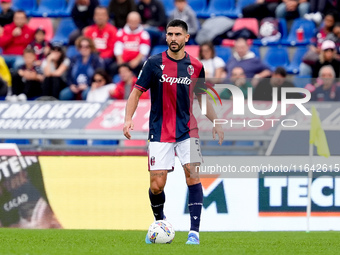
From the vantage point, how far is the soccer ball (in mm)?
7473

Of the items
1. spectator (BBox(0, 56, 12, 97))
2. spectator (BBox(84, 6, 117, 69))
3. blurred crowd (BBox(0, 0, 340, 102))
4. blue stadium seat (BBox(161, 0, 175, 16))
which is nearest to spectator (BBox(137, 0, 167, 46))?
blurred crowd (BBox(0, 0, 340, 102))

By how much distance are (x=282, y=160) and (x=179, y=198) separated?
4.99 ft

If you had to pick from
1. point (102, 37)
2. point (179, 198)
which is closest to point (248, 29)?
point (102, 37)

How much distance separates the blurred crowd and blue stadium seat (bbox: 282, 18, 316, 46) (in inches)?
4.1

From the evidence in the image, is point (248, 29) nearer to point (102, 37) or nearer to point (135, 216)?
point (102, 37)

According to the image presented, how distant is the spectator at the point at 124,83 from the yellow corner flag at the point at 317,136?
2.94 meters

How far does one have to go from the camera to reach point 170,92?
739 cm

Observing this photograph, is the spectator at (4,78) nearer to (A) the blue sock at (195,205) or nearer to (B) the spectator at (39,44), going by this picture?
(B) the spectator at (39,44)

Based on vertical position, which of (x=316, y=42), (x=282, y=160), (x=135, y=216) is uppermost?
(x=316, y=42)

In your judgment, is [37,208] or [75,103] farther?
[75,103]

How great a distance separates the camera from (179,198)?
35.2 feet

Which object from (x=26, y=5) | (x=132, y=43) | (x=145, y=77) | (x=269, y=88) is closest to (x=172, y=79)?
(x=145, y=77)

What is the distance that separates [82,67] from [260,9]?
3878 mm

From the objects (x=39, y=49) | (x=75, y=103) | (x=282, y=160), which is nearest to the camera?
(x=282, y=160)
